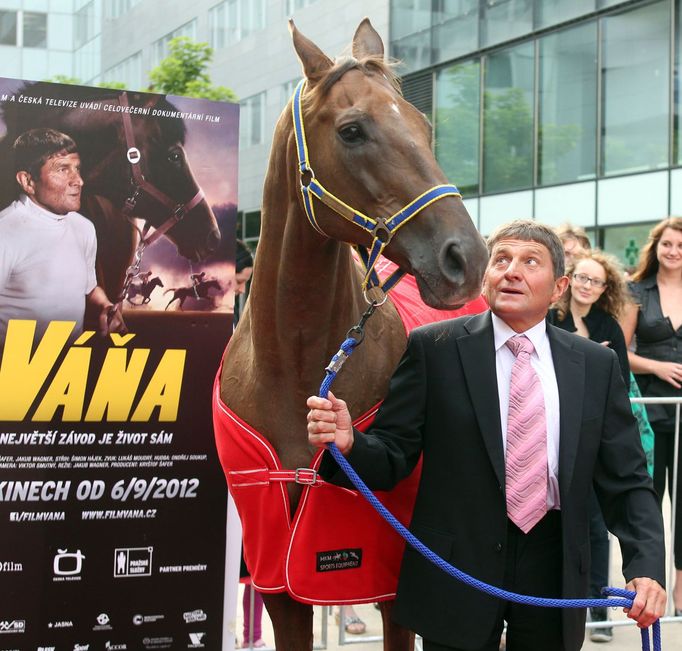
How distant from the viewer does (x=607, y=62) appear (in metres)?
14.5

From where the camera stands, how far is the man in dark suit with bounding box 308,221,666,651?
2.34 metres

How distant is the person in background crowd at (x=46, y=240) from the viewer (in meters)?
3.38

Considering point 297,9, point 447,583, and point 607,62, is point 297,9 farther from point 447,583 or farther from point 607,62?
point 447,583

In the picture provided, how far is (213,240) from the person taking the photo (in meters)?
3.69

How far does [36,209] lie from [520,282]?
6.56 ft

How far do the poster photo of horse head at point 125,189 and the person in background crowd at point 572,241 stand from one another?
2.31 metres

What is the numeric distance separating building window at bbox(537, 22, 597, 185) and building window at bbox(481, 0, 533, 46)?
1.89ft

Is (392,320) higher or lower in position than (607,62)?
lower

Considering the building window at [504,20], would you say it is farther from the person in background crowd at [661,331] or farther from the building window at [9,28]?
the building window at [9,28]

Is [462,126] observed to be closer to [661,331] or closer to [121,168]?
[661,331]

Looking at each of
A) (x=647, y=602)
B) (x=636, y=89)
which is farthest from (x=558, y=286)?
(x=636, y=89)

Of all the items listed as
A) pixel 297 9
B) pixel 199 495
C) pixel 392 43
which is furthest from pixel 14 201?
pixel 297 9

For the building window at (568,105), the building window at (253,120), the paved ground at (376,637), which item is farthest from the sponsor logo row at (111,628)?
the building window at (253,120)

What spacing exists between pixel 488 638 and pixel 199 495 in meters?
1.76
